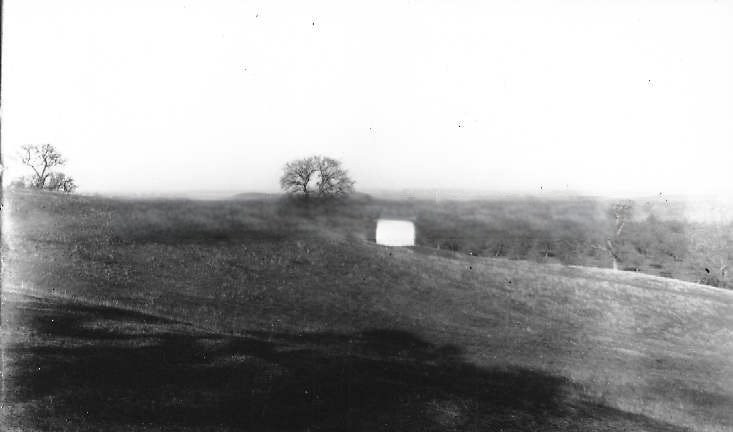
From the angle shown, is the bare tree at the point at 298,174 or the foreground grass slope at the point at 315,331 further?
the bare tree at the point at 298,174

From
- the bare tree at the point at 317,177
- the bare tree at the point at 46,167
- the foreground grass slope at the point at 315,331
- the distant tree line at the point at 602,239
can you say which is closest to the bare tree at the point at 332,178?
the bare tree at the point at 317,177

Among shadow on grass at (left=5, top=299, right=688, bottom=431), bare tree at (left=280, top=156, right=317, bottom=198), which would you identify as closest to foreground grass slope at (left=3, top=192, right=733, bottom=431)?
shadow on grass at (left=5, top=299, right=688, bottom=431)

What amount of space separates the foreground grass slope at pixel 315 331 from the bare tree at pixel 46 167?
1380 mm

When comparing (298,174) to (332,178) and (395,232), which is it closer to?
(332,178)

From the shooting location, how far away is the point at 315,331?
29.5 metres

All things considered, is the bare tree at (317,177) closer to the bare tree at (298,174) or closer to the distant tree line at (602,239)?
the bare tree at (298,174)

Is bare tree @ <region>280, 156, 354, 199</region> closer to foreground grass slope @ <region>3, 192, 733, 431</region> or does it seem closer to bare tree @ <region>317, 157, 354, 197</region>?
bare tree @ <region>317, 157, 354, 197</region>

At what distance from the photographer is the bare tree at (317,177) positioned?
29656 mm

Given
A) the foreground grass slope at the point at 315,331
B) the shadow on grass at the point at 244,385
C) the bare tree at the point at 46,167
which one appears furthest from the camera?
the bare tree at the point at 46,167

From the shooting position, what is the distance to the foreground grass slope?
18.9 metres

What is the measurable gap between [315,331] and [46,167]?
2572cm

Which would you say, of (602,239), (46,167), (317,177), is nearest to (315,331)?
(317,177)

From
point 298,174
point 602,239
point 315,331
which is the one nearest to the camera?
point 315,331

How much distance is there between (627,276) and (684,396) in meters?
27.6
